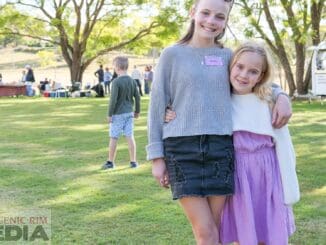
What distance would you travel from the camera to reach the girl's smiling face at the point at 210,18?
111 inches

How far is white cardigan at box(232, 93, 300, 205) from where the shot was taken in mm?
2869

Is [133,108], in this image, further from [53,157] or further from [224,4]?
[224,4]

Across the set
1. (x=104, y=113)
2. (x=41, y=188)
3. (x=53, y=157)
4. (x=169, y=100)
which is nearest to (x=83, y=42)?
(x=104, y=113)

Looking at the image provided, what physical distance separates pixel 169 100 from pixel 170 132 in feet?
0.58

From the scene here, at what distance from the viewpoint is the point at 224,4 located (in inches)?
112

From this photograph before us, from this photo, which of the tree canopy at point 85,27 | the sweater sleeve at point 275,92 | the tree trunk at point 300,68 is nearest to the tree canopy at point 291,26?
the tree trunk at point 300,68

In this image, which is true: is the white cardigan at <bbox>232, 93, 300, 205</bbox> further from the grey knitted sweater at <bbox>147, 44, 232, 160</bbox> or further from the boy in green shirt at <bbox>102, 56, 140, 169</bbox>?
the boy in green shirt at <bbox>102, 56, 140, 169</bbox>

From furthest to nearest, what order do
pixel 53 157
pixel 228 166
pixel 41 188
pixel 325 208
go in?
pixel 53 157 → pixel 41 188 → pixel 325 208 → pixel 228 166

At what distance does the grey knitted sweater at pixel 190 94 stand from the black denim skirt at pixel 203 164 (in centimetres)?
5

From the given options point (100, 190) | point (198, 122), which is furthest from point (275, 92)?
point (100, 190)

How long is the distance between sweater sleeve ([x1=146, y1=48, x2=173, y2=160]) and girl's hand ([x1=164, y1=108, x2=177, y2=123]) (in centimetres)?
2

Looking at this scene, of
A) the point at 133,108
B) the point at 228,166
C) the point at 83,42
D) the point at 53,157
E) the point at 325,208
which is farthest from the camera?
the point at 83,42

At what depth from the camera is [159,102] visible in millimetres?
2871

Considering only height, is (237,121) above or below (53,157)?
above
